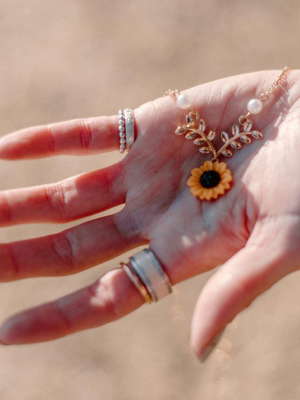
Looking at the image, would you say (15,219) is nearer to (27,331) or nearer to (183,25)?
(27,331)

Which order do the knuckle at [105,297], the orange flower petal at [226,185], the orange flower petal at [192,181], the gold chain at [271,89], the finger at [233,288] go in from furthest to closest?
the gold chain at [271,89] → the orange flower petal at [192,181] → the orange flower petal at [226,185] → the knuckle at [105,297] → the finger at [233,288]

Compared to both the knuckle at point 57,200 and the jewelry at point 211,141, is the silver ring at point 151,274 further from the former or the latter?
the knuckle at point 57,200

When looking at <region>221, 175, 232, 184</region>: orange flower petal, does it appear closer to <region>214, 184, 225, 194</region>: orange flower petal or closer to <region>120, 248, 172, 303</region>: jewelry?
<region>214, 184, 225, 194</region>: orange flower petal

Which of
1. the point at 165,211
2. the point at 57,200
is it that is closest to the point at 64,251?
the point at 57,200

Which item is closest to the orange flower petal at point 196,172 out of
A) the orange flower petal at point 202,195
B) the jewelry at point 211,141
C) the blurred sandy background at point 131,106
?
the jewelry at point 211,141

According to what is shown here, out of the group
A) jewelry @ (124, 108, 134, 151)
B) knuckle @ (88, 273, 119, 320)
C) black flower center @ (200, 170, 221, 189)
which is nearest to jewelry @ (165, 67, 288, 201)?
black flower center @ (200, 170, 221, 189)

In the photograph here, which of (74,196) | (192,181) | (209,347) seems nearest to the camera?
(209,347)

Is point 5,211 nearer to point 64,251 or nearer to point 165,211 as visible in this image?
point 64,251
